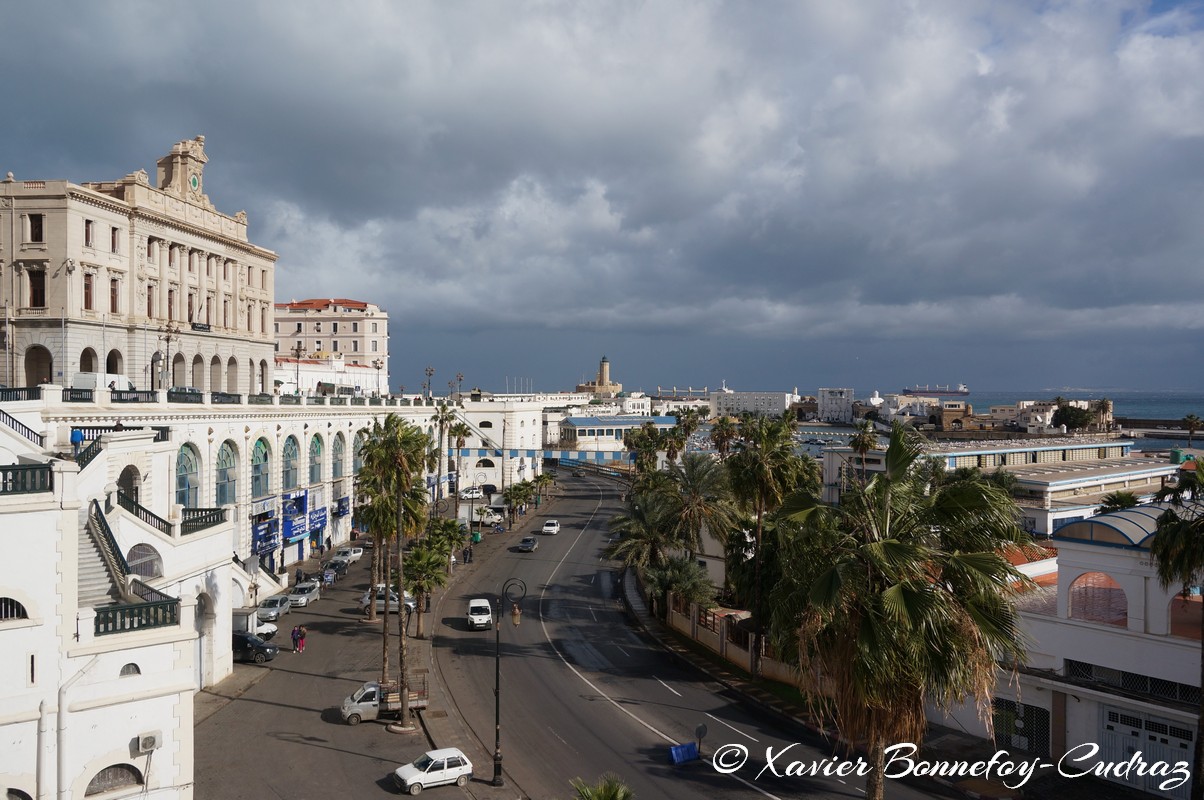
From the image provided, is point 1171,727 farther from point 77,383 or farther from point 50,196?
point 50,196

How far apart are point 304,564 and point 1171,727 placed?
162ft

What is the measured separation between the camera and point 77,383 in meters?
43.3

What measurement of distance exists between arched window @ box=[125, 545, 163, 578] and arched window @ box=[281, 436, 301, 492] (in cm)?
2497

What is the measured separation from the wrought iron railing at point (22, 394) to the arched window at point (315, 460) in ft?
80.7

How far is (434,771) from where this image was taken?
23234 millimetres

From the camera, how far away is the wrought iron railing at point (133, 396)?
121 ft

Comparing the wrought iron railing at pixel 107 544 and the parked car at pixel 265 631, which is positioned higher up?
the wrought iron railing at pixel 107 544

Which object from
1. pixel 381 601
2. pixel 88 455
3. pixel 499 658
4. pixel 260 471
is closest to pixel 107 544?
pixel 88 455

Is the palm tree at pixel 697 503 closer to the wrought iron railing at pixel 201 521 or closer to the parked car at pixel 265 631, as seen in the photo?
the parked car at pixel 265 631

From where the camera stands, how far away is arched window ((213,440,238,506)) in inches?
1738

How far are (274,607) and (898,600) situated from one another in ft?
124

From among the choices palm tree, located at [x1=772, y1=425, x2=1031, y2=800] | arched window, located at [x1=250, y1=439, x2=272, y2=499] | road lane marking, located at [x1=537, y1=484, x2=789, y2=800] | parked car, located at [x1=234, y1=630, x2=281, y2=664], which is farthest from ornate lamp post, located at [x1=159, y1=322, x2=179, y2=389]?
palm tree, located at [x1=772, y1=425, x2=1031, y2=800]

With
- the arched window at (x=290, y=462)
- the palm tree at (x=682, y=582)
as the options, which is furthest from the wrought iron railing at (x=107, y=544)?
the arched window at (x=290, y=462)

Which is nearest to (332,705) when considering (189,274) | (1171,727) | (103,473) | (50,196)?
(103,473)
